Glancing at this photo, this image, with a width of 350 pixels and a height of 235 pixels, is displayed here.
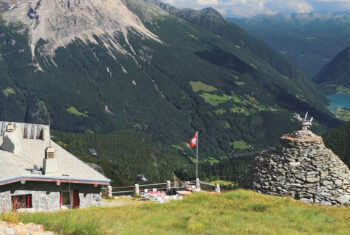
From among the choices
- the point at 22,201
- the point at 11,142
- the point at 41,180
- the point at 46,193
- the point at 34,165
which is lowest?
the point at 22,201

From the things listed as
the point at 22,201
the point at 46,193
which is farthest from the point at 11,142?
the point at 22,201

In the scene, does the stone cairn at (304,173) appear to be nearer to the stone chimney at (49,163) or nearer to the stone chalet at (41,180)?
the stone chalet at (41,180)

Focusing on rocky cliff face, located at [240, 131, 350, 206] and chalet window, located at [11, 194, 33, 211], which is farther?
chalet window, located at [11, 194, 33, 211]

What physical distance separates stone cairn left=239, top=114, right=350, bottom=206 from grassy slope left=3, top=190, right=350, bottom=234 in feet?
6.88

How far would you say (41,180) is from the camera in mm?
33281

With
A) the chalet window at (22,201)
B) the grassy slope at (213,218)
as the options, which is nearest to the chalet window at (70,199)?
the chalet window at (22,201)

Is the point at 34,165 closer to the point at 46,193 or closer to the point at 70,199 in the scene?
the point at 46,193

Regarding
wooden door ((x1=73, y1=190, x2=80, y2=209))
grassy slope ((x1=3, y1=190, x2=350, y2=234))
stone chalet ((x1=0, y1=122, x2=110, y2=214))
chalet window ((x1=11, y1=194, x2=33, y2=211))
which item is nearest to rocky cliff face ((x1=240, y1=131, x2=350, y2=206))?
grassy slope ((x1=3, y1=190, x2=350, y2=234))

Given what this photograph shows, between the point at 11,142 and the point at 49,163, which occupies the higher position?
the point at 11,142

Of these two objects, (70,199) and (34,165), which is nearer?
(34,165)

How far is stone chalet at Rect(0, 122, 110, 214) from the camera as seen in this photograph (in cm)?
3222

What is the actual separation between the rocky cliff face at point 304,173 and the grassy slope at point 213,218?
6.80ft

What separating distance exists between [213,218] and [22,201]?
1775cm

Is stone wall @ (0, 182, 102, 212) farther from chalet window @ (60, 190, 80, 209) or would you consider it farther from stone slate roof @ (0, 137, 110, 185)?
stone slate roof @ (0, 137, 110, 185)
